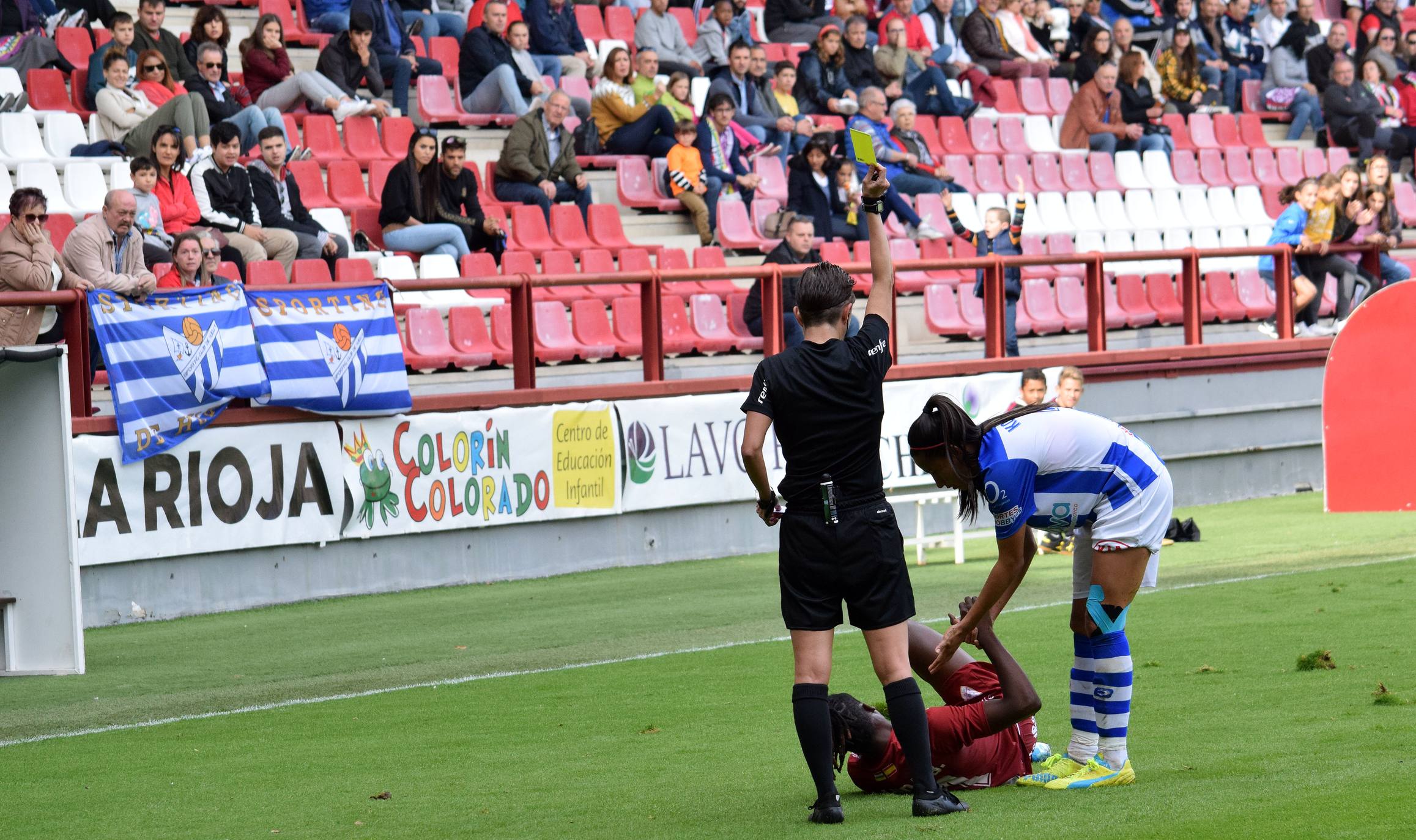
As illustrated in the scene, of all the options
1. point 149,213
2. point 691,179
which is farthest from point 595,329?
point 149,213

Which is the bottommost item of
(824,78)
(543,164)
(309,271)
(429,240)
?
(309,271)

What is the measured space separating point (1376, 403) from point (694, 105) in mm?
8799

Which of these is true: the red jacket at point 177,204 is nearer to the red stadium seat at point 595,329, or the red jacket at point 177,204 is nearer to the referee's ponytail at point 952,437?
the red stadium seat at point 595,329

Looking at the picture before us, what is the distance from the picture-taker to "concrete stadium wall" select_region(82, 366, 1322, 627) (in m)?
12.3

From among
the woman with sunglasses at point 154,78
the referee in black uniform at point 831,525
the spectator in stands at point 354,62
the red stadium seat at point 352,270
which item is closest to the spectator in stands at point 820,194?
the spectator in stands at point 354,62

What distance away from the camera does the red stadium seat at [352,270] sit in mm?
14836

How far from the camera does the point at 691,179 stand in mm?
19234

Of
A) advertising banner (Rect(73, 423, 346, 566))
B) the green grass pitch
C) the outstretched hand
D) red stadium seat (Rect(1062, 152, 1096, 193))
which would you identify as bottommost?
the green grass pitch

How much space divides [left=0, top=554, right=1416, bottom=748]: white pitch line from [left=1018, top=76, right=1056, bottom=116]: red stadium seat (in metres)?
13.8

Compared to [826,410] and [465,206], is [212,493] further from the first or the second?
[826,410]

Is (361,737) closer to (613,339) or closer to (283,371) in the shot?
(283,371)

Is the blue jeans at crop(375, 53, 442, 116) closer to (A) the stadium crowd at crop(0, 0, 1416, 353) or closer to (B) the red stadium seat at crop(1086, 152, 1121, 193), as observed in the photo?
(A) the stadium crowd at crop(0, 0, 1416, 353)

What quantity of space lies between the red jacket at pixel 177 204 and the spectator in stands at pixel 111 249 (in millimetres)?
1507

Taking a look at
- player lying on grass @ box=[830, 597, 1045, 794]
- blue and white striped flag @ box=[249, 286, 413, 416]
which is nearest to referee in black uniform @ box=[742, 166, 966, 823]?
player lying on grass @ box=[830, 597, 1045, 794]
